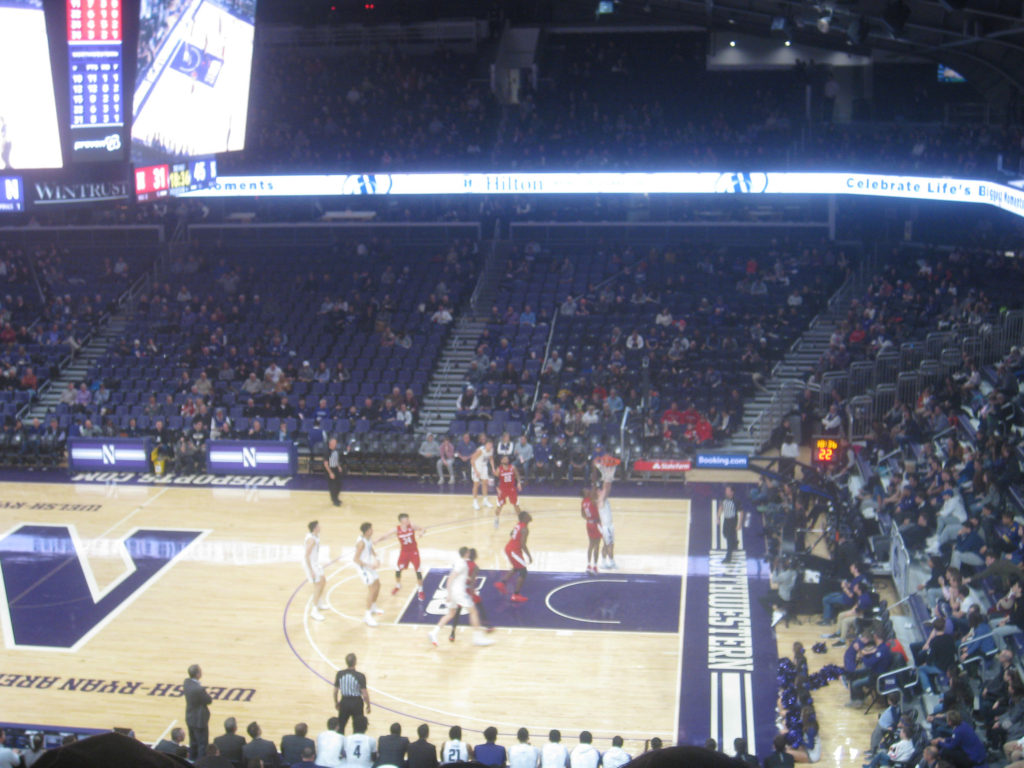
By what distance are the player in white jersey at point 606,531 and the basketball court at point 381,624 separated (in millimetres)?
314

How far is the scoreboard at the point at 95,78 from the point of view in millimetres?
20344

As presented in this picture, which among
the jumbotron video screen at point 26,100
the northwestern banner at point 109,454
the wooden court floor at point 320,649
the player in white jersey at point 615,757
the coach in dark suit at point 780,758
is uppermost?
the jumbotron video screen at point 26,100

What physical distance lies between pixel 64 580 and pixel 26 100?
8.70 m

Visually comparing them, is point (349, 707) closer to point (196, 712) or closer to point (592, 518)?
point (196, 712)

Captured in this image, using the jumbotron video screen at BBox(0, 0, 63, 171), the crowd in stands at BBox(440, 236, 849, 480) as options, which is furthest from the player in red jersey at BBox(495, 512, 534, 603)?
the jumbotron video screen at BBox(0, 0, 63, 171)

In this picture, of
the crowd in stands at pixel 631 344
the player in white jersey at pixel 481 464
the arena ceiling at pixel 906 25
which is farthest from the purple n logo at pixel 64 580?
the arena ceiling at pixel 906 25

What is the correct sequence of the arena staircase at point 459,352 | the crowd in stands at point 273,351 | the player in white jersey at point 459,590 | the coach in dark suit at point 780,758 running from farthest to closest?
1. the arena staircase at point 459,352
2. the crowd in stands at point 273,351
3. the player in white jersey at point 459,590
4. the coach in dark suit at point 780,758

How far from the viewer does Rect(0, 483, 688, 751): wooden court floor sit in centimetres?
1490

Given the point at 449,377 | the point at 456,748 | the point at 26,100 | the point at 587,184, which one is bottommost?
the point at 449,377

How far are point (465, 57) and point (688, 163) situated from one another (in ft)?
33.1

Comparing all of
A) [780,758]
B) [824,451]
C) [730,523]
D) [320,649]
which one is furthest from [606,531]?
[780,758]

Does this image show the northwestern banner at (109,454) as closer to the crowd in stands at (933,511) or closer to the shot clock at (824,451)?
the crowd in stands at (933,511)

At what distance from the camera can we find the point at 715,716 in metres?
14.7

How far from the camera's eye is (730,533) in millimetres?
20594
